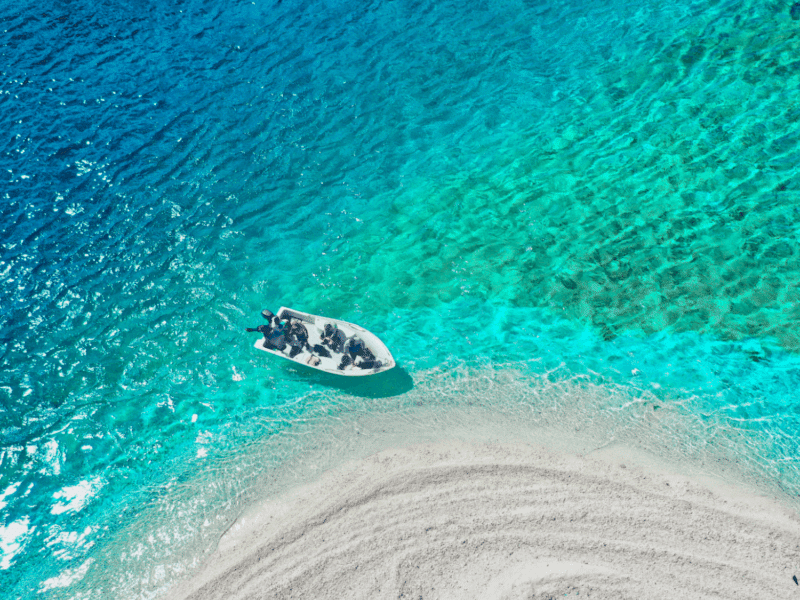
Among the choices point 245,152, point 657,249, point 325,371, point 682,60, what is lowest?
point 657,249

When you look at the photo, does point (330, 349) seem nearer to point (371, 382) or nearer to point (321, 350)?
point (321, 350)

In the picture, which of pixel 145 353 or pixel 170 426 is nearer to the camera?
pixel 170 426

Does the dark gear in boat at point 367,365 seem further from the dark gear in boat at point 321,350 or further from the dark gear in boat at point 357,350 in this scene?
the dark gear in boat at point 321,350

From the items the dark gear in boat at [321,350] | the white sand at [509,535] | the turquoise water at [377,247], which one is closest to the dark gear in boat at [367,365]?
the turquoise water at [377,247]

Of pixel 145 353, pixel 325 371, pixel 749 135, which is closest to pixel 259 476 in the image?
pixel 325 371

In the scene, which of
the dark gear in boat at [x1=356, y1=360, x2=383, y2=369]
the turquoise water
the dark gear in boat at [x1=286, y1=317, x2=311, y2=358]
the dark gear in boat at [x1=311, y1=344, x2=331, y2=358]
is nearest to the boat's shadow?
the turquoise water

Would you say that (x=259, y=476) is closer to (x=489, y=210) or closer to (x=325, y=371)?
(x=325, y=371)

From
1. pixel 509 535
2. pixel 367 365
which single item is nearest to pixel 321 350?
pixel 367 365
